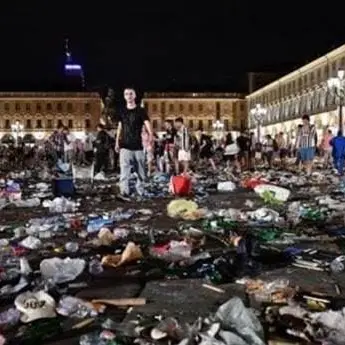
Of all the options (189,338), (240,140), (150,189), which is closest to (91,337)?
(189,338)

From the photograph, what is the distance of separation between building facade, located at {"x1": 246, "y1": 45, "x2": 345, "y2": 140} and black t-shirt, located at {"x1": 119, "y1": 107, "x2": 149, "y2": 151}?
43132mm

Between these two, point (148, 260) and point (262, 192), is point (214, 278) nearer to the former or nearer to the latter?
point (148, 260)

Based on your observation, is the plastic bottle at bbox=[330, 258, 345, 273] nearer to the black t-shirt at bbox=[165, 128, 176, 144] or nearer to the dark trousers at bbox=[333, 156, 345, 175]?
the dark trousers at bbox=[333, 156, 345, 175]

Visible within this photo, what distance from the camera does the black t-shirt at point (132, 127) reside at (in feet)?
43.1

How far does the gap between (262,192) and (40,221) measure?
14.1 ft

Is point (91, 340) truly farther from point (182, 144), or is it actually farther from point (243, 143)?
point (243, 143)

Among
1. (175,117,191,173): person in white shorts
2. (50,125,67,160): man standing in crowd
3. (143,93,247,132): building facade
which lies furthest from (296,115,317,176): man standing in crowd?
(143,93,247,132): building facade

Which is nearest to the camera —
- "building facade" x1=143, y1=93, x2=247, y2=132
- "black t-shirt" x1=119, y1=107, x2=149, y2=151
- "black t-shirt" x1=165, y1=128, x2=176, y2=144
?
"black t-shirt" x1=119, y1=107, x2=149, y2=151

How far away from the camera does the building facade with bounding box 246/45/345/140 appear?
69844 millimetres

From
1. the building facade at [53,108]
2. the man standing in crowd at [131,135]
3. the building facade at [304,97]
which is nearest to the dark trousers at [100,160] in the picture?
the man standing in crowd at [131,135]

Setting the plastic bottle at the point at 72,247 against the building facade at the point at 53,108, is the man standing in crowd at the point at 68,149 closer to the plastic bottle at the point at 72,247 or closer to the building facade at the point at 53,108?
the plastic bottle at the point at 72,247

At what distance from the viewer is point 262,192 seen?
1285cm

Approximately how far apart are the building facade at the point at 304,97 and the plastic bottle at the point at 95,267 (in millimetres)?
49655

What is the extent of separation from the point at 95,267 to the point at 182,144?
13634 mm
